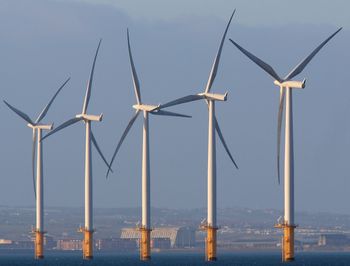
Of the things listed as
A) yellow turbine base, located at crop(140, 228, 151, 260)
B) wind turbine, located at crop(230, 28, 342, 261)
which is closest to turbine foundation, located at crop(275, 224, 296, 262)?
wind turbine, located at crop(230, 28, 342, 261)

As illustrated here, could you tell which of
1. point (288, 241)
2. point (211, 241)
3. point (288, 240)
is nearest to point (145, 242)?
point (211, 241)

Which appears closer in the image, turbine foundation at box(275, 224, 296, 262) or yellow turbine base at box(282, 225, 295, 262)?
turbine foundation at box(275, 224, 296, 262)

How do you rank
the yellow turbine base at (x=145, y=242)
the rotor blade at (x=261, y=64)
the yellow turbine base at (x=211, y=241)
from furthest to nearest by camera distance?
1. the yellow turbine base at (x=145, y=242)
2. the yellow turbine base at (x=211, y=241)
3. the rotor blade at (x=261, y=64)

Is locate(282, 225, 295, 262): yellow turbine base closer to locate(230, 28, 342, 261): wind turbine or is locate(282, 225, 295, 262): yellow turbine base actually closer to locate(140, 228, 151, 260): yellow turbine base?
locate(230, 28, 342, 261): wind turbine

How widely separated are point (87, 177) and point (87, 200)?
10.9 ft

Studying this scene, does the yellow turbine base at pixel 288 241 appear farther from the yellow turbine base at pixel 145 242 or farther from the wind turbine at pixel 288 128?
the yellow turbine base at pixel 145 242

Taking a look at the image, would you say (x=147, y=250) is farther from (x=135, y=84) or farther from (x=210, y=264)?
(x=135, y=84)

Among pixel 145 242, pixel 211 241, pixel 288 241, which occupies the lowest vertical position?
pixel 288 241

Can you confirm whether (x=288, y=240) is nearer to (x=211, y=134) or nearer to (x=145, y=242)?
(x=211, y=134)

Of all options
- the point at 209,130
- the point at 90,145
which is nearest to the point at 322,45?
the point at 209,130

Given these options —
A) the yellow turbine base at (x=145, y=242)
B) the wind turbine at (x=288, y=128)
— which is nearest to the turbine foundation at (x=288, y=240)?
the wind turbine at (x=288, y=128)

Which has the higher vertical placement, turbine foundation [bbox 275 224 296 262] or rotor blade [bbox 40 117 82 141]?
rotor blade [bbox 40 117 82 141]

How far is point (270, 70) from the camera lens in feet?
508

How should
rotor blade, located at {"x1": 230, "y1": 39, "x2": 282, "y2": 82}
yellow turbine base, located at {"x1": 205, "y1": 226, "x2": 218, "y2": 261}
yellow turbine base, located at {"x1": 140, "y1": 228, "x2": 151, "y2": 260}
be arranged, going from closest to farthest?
rotor blade, located at {"x1": 230, "y1": 39, "x2": 282, "y2": 82} → yellow turbine base, located at {"x1": 205, "y1": 226, "x2": 218, "y2": 261} → yellow turbine base, located at {"x1": 140, "y1": 228, "x2": 151, "y2": 260}
